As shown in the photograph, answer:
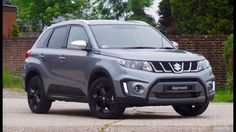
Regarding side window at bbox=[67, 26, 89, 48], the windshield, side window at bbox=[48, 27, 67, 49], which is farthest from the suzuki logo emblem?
side window at bbox=[48, 27, 67, 49]

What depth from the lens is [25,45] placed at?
75.4 feet

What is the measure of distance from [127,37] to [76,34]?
2.79 feet

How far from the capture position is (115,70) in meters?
9.94

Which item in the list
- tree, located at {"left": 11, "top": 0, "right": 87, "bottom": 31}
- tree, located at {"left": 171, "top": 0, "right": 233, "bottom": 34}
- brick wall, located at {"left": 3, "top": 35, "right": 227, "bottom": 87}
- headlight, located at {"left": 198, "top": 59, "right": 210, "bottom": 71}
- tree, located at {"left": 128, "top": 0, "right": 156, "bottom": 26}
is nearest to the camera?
headlight, located at {"left": 198, "top": 59, "right": 210, "bottom": 71}

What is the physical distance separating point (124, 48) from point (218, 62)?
9.61 meters

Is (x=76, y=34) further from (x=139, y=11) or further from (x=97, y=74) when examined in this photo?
(x=139, y=11)

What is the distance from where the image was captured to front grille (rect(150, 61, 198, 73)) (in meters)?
9.91

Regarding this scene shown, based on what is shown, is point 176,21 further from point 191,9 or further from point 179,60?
point 179,60

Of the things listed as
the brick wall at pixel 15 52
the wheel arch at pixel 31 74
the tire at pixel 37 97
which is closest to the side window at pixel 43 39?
the wheel arch at pixel 31 74

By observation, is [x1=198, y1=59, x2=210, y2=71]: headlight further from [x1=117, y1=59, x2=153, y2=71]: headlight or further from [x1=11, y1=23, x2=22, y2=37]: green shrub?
[x1=11, y1=23, x2=22, y2=37]: green shrub

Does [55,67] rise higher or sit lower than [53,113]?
higher

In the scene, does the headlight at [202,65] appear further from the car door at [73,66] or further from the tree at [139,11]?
the tree at [139,11]

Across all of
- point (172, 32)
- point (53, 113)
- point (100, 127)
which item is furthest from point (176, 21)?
point (100, 127)

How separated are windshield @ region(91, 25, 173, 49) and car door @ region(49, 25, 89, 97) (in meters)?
0.24
